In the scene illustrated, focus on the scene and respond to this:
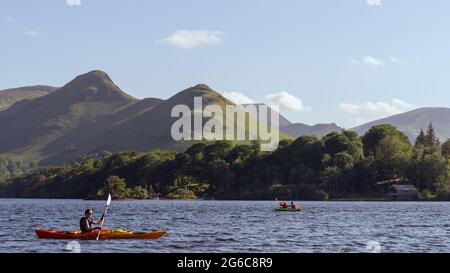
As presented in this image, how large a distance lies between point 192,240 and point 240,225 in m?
24.2

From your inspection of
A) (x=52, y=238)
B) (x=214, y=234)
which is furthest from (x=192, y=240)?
(x=52, y=238)

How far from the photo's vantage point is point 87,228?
61.8m

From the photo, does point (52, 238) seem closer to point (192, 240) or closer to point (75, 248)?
point (75, 248)

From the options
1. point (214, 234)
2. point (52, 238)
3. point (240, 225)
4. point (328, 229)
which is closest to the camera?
point (52, 238)
